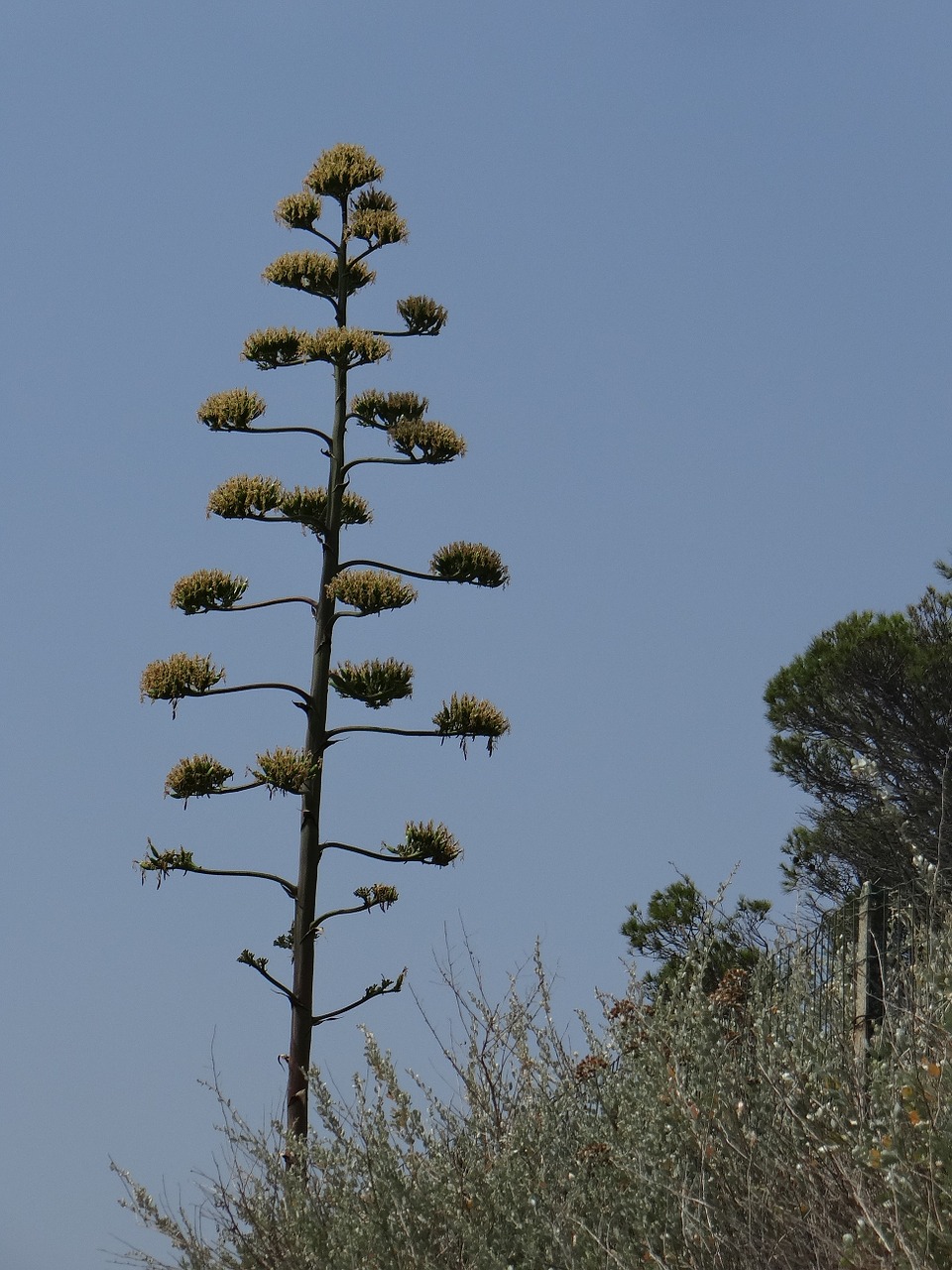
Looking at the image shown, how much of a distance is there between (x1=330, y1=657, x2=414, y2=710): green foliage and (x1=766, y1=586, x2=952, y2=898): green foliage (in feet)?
30.0

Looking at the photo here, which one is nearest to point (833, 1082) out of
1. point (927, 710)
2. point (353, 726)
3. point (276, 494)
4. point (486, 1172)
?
point (486, 1172)

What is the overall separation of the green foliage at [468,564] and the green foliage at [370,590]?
0.50m

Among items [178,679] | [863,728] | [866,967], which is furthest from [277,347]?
[863,728]

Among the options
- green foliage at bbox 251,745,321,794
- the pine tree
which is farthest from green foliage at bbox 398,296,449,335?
green foliage at bbox 251,745,321,794

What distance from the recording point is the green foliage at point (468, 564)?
821 cm

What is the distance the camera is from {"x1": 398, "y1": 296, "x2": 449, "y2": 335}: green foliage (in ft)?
28.8

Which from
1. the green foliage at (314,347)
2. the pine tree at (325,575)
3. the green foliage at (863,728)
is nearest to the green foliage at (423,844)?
the pine tree at (325,575)

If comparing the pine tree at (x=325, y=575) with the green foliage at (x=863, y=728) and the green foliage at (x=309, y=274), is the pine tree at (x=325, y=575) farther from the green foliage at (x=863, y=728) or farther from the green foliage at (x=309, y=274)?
the green foliage at (x=863, y=728)

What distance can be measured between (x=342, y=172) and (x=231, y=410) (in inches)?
70.8

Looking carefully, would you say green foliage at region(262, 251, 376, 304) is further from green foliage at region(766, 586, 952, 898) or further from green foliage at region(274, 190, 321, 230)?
green foliage at region(766, 586, 952, 898)

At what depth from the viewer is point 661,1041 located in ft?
16.7

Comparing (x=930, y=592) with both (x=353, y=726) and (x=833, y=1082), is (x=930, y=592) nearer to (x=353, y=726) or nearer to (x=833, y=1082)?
(x=353, y=726)

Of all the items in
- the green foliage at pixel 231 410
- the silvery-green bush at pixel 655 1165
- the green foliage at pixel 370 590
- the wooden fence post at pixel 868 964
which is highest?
the green foliage at pixel 231 410

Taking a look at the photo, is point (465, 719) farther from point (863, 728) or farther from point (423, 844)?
point (863, 728)
